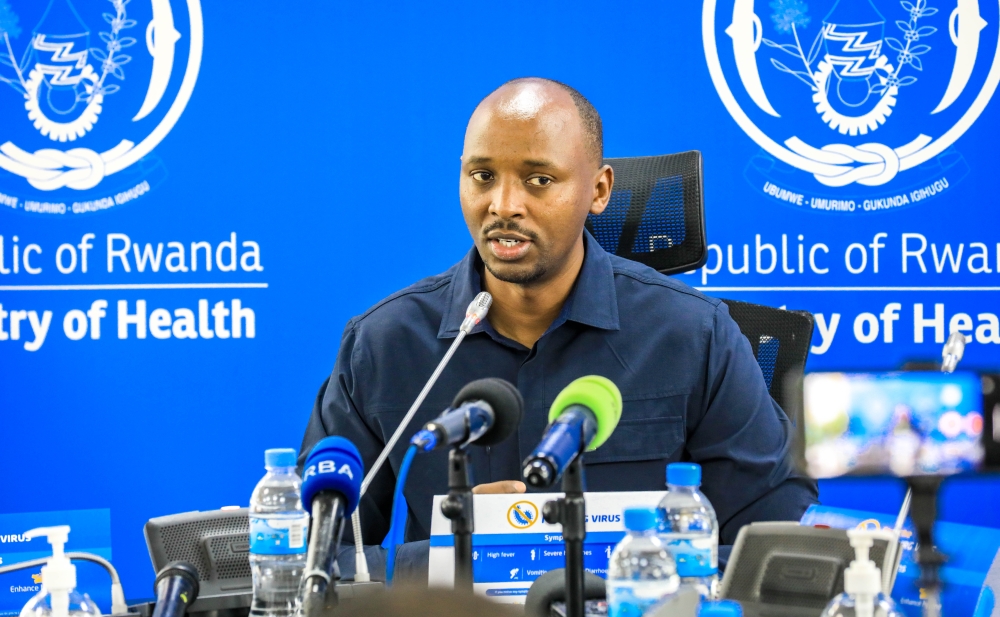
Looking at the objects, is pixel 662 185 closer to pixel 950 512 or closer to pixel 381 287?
pixel 381 287

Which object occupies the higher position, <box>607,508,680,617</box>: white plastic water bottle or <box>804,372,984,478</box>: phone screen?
<box>804,372,984,478</box>: phone screen

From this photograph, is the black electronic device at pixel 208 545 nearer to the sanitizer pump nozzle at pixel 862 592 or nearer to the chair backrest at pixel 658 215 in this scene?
the sanitizer pump nozzle at pixel 862 592

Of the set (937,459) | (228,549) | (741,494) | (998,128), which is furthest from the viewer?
(998,128)

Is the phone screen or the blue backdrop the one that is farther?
the blue backdrop

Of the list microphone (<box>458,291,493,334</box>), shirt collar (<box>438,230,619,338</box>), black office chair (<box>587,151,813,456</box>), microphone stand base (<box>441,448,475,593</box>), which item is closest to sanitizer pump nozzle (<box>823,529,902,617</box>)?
microphone stand base (<box>441,448,475,593</box>)

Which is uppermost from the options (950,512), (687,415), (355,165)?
(355,165)

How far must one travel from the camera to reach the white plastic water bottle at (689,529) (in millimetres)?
1217

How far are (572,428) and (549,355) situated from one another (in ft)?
3.46

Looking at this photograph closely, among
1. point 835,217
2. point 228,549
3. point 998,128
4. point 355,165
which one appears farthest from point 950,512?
point 228,549

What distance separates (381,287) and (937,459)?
2544 millimetres

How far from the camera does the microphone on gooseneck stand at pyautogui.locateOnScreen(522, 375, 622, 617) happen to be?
39.2 inches

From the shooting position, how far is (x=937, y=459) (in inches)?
34.7

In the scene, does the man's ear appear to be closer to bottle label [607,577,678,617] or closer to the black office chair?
the black office chair

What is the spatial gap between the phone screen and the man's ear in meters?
1.34
